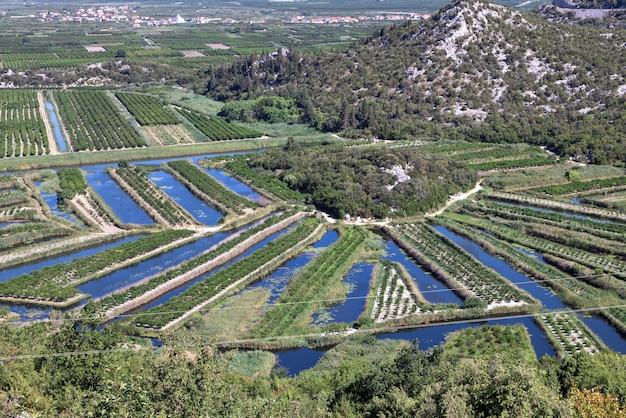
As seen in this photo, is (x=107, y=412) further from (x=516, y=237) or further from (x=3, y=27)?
(x=3, y=27)

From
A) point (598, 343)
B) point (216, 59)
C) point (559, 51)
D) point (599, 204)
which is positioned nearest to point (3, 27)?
point (216, 59)

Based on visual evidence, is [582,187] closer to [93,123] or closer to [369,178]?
[369,178]

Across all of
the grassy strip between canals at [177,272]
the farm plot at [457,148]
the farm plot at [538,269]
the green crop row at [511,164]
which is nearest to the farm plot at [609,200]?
the green crop row at [511,164]

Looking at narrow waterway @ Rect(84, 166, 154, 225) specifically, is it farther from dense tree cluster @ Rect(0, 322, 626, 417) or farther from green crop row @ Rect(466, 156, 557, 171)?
green crop row @ Rect(466, 156, 557, 171)

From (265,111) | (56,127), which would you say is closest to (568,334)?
(265,111)

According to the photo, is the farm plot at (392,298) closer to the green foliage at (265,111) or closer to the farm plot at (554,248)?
the farm plot at (554,248)
